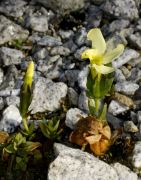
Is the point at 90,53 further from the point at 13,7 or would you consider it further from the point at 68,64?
the point at 13,7

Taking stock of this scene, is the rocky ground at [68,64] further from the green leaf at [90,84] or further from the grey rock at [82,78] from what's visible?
the green leaf at [90,84]

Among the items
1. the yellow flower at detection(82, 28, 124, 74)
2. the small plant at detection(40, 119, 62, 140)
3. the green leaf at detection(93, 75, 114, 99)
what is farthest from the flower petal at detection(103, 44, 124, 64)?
the small plant at detection(40, 119, 62, 140)

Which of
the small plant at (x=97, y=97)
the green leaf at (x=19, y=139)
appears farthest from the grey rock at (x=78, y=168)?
the green leaf at (x=19, y=139)

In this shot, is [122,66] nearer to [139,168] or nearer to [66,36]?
[66,36]

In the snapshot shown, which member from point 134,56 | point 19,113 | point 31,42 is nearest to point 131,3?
point 134,56

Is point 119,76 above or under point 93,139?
above

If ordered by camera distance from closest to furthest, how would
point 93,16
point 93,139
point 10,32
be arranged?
point 93,139 → point 10,32 → point 93,16

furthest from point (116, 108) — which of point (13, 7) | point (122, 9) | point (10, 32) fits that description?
point (13, 7)

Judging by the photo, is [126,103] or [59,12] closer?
[126,103]
